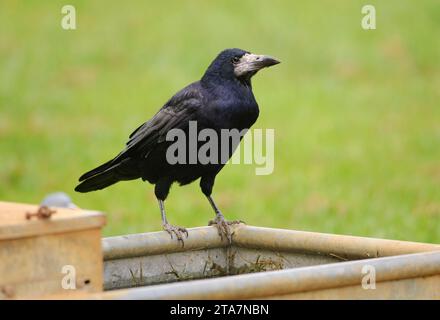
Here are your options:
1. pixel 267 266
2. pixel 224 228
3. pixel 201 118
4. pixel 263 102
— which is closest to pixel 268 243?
pixel 267 266

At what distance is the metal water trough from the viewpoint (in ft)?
11.7

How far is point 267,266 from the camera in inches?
204

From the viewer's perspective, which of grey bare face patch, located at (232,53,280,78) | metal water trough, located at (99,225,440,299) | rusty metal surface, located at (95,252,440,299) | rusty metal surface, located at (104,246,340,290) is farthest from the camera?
grey bare face patch, located at (232,53,280,78)

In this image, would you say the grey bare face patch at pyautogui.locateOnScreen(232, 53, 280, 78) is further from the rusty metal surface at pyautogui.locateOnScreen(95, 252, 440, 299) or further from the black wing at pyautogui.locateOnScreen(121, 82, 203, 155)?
the rusty metal surface at pyautogui.locateOnScreen(95, 252, 440, 299)

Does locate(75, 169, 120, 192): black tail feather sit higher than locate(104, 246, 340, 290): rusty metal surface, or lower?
higher

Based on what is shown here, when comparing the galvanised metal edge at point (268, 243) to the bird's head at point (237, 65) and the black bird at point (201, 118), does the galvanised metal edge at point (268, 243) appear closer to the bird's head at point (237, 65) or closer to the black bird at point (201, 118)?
the black bird at point (201, 118)

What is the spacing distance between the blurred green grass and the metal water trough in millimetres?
3274

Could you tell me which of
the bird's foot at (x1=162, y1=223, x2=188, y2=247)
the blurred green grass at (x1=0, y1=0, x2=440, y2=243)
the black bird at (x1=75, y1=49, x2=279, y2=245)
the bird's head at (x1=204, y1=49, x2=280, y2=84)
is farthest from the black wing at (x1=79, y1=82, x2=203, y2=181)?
the blurred green grass at (x1=0, y1=0, x2=440, y2=243)

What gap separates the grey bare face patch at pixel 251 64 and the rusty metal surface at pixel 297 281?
213 cm

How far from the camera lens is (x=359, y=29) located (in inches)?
686

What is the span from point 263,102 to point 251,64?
860 cm

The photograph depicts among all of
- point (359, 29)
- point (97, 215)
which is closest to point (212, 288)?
point (97, 215)

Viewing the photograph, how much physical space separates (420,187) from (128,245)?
613 centimetres

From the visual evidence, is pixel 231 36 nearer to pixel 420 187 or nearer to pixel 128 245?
pixel 420 187
